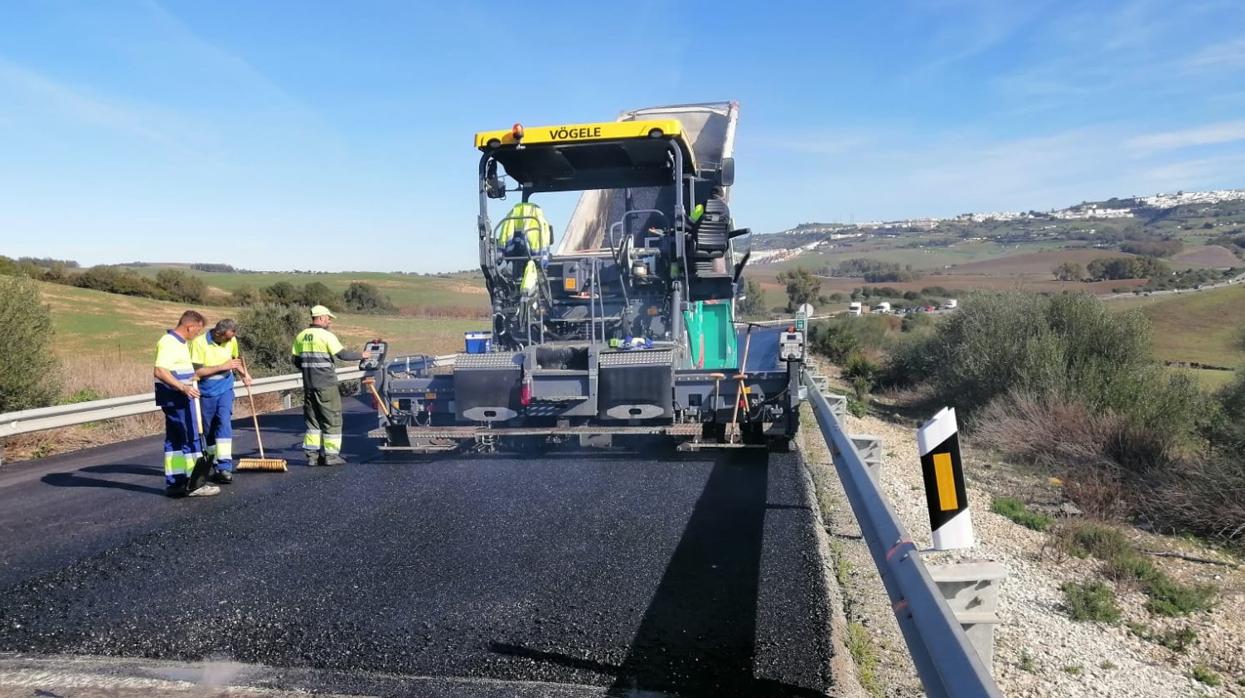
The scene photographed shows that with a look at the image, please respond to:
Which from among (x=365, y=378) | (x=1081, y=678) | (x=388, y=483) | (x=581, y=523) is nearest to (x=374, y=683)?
(x=581, y=523)

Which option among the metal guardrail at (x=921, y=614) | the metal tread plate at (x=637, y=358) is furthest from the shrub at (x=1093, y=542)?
the metal tread plate at (x=637, y=358)

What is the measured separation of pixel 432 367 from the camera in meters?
8.53

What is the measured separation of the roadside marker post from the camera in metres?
2.57

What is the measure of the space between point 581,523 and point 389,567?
1241 millimetres

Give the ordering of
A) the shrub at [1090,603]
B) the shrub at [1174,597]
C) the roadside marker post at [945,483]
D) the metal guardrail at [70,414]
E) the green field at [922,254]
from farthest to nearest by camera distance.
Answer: the green field at [922,254] → the metal guardrail at [70,414] → the shrub at [1174,597] → the shrub at [1090,603] → the roadside marker post at [945,483]

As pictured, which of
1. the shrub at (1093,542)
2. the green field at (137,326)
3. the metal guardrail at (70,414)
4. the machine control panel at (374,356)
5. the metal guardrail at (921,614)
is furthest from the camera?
the green field at (137,326)

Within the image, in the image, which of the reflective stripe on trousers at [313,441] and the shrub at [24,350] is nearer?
the reflective stripe on trousers at [313,441]

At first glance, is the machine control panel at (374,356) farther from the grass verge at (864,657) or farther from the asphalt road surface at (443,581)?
the grass verge at (864,657)

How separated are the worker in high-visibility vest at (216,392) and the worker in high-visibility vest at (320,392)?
66 cm

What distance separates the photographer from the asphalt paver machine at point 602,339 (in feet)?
23.1

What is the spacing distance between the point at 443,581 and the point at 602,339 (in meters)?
4.09

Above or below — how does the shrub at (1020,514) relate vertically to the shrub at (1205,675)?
below

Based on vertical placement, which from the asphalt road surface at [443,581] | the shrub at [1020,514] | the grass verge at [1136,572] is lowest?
the shrub at [1020,514]

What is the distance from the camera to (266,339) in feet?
56.4
